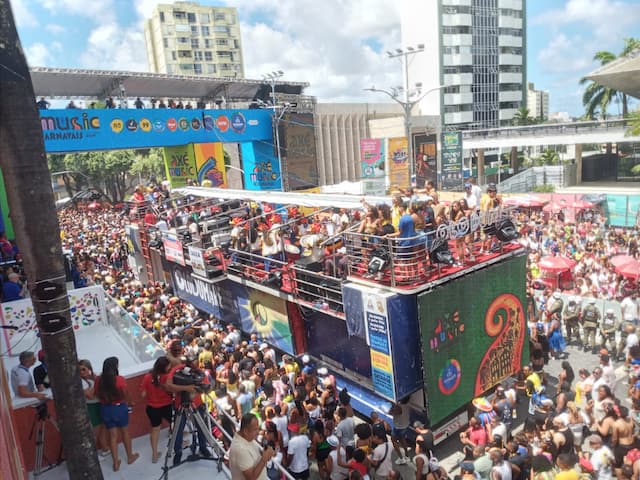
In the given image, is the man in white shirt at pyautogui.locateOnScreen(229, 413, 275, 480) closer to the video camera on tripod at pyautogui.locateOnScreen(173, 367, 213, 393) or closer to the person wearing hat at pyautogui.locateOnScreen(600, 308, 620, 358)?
the video camera on tripod at pyautogui.locateOnScreen(173, 367, 213, 393)

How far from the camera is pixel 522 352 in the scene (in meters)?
11.5

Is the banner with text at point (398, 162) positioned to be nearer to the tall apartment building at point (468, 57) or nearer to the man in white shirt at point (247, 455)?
the man in white shirt at point (247, 455)

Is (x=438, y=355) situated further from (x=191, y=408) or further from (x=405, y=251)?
(x=191, y=408)

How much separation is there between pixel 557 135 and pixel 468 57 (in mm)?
36477

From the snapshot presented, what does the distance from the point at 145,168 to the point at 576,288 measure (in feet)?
171

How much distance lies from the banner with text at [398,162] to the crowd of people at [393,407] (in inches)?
493

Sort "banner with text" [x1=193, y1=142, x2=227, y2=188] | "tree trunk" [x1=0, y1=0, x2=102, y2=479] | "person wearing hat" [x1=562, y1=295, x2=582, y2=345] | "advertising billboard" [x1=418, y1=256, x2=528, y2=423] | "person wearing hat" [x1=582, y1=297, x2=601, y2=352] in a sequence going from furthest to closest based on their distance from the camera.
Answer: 1. "banner with text" [x1=193, y1=142, x2=227, y2=188]
2. "person wearing hat" [x1=562, y1=295, x2=582, y2=345]
3. "person wearing hat" [x1=582, y1=297, x2=601, y2=352]
4. "advertising billboard" [x1=418, y1=256, x2=528, y2=423]
5. "tree trunk" [x1=0, y1=0, x2=102, y2=479]

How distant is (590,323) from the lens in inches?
517

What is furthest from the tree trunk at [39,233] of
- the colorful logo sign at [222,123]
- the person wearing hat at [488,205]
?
the colorful logo sign at [222,123]

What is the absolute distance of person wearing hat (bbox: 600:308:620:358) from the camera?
12.7 metres

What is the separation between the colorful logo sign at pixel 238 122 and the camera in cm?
2577

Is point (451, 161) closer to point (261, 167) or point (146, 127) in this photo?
point (261, 167)

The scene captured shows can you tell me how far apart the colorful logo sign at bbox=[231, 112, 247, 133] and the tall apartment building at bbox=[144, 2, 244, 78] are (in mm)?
59703

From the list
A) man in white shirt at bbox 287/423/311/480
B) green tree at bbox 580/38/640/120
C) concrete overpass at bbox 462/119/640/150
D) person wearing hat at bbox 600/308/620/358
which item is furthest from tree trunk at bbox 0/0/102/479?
green tree at bbox 580/38/640/120
